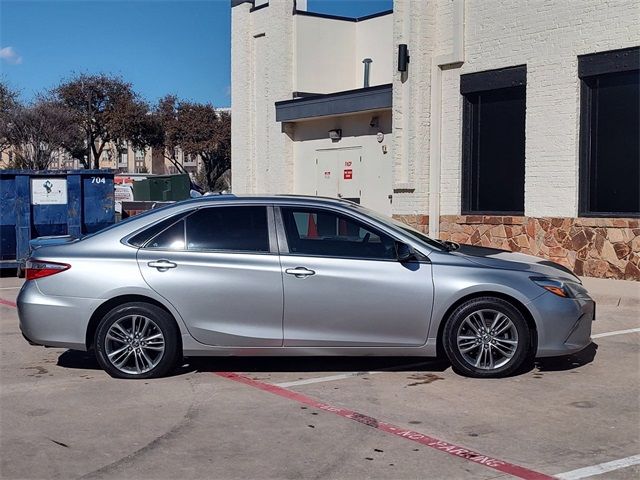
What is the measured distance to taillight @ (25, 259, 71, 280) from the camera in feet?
24.7

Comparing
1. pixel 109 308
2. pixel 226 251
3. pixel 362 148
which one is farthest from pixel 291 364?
pixel 362 148

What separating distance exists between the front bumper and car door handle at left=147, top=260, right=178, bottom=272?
3.13 meters

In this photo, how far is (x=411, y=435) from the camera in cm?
600

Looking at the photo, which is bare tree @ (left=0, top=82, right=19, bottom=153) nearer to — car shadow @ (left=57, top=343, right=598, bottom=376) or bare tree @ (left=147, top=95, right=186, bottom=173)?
bare tree @ (left=147, top=95, right=186, bottom=173)

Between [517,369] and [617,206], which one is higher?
[617,206]

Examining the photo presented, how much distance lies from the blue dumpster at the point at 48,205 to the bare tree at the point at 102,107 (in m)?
32.3

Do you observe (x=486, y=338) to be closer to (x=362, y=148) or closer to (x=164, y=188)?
(x=362, y=148)

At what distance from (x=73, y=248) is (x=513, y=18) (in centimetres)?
1088

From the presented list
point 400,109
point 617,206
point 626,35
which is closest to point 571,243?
point 617,206

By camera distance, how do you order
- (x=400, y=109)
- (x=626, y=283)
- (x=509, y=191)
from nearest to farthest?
(x=626, y=283), (x=509, y=191), (x=400, y=109)

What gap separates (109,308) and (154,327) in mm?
435

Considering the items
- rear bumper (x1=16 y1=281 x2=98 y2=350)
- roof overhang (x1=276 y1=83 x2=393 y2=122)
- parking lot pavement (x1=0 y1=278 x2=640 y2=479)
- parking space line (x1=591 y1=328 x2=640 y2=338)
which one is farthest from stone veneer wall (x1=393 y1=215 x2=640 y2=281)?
rear bumper (x1=16 y1=281 x2=98 y2=350)

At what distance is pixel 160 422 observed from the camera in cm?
634

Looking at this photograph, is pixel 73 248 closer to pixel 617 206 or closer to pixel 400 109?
pixel 617 206
